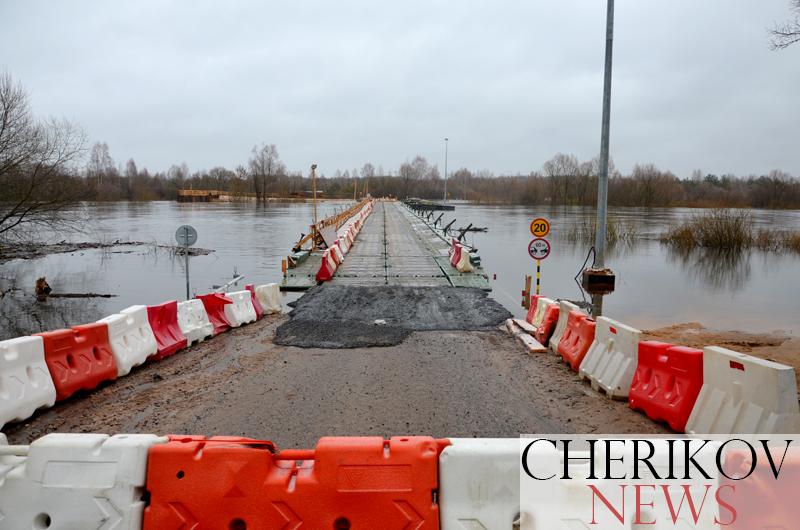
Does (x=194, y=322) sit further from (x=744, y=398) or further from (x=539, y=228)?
(x=539, y=228)

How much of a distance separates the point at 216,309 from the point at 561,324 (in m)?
7.06

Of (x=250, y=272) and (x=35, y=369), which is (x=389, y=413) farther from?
(x=250, y=272)

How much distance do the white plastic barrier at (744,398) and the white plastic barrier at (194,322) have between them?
8.42 m

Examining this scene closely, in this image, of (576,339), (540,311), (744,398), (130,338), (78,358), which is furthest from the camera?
(540,311)

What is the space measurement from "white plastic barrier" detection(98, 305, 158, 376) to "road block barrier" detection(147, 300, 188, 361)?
19 centimetres

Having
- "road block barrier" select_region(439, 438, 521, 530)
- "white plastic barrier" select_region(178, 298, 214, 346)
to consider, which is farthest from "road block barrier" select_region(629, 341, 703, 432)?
"white plastic barrier" select_region(178, 298, 214, 346)

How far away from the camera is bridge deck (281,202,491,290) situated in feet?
62.6

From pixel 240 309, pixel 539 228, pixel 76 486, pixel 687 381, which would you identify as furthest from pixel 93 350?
pixel 539 228

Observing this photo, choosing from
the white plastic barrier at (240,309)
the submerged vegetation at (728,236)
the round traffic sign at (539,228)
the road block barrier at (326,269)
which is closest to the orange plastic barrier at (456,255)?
the road block barrier at (326,269)

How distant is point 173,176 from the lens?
182 metres

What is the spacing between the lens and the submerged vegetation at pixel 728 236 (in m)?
32.5

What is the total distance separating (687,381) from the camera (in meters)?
6.00

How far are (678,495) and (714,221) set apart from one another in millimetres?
34670

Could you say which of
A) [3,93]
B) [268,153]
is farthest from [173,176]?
[3,93]
